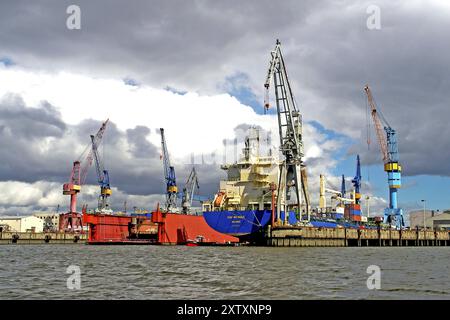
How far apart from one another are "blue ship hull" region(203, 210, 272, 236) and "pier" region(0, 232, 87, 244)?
175 ft

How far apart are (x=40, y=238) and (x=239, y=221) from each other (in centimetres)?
6633

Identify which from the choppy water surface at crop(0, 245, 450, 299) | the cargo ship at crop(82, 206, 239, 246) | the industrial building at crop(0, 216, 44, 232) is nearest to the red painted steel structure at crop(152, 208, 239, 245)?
the cargo ship at crop(82, 206, 239, 246)

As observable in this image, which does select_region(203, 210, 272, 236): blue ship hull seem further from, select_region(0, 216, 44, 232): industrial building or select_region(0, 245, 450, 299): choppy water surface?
select_region(0, 216, 44, 232): industrial building

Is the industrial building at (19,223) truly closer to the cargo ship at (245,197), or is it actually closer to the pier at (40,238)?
the pier at (40,238)

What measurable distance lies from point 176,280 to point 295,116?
6486 cm

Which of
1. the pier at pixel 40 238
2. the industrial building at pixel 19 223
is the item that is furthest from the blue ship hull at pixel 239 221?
the industrial building at pixel 19 223

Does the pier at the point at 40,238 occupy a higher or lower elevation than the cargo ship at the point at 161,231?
lower

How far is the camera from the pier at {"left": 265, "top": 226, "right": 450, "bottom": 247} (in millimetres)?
79812

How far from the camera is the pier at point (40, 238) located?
414ft

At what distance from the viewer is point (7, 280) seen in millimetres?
29125

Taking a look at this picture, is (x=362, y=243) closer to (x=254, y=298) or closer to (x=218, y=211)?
(x=218, y=211)

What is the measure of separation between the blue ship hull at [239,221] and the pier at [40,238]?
5319 cm
